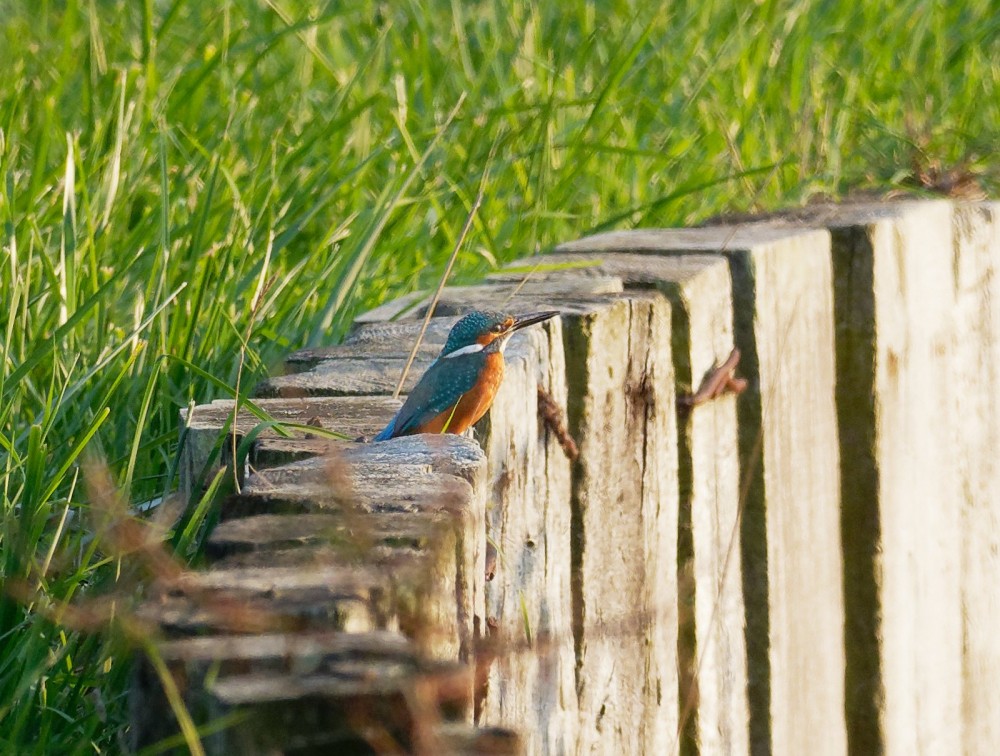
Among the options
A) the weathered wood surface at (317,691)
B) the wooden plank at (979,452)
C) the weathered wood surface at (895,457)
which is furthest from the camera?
the wooden plank at (979,452)

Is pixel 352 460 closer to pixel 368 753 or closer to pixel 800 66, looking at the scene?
pixel 368 753

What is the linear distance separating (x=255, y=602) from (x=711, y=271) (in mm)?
1671

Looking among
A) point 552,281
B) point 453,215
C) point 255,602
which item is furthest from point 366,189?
point 255,602

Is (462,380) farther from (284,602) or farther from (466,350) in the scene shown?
(284,602)

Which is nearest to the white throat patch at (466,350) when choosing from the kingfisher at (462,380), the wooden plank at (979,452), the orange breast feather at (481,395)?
the kingfisher at (462,380)

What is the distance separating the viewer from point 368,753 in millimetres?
1223

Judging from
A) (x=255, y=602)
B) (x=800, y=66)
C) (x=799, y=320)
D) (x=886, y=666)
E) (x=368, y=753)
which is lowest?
(x=886, y=666)

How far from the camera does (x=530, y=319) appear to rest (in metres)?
2.47

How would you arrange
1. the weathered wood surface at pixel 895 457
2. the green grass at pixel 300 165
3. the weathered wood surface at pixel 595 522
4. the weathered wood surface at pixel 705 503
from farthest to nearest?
the weathered wood surface at pixel 895 457, the weathered wood surface at pixel 705 503, the green grass at pixel 300 165, the weathered wood surface at pixel 595 522

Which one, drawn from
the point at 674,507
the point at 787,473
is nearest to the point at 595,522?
the point at 674,507

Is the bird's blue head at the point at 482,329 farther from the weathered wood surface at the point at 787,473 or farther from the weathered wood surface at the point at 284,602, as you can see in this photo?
the weathered wood surface at the point at 284,602

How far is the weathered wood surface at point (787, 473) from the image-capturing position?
288cm

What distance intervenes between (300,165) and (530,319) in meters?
1.81

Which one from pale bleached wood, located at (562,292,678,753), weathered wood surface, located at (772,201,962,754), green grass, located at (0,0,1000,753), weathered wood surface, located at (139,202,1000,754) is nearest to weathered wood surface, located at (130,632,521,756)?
weathered wood surface, located at (139,202,1000,754)
